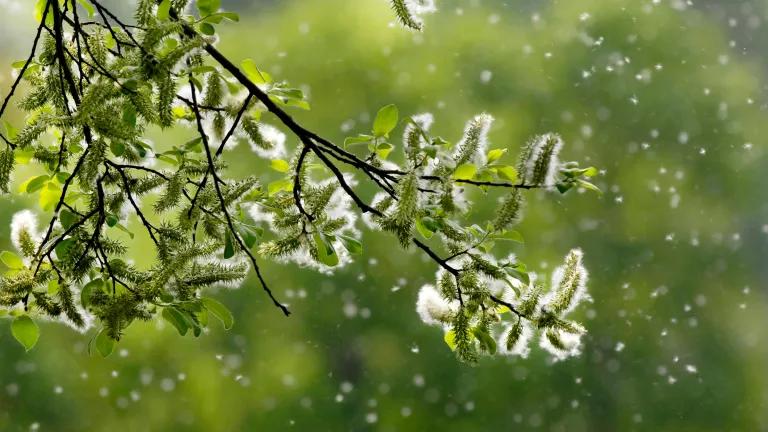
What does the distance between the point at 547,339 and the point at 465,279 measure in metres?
0.11

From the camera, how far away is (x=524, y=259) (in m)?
3.81

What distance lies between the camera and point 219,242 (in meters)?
0.73

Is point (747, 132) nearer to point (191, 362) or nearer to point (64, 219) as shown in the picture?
point (191, 362)

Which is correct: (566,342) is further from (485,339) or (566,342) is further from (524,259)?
(524,259)

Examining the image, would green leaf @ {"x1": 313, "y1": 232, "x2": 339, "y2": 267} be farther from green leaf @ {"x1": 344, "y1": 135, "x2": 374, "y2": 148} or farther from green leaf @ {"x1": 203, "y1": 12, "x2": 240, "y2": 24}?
green leaf @ {"x1": 203, "y1": 12, "x2": 240, "y2": 24}

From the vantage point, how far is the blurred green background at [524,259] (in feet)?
12.3

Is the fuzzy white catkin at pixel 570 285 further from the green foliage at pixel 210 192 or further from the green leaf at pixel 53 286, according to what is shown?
the green leaf at pixel 53 286

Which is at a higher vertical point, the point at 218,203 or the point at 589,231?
the point at 589,231

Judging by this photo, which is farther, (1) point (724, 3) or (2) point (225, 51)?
(1) point (724, 3)

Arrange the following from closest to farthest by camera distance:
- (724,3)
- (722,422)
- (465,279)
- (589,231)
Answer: (465,279)
(722,422)
(589,231)
(724,3)

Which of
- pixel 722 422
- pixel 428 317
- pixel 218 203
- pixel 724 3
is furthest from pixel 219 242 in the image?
pixel 724 3

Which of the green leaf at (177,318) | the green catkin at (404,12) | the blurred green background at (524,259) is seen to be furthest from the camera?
the blurred green background at (524,259)

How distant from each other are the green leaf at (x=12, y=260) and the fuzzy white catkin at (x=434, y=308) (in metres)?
0.36

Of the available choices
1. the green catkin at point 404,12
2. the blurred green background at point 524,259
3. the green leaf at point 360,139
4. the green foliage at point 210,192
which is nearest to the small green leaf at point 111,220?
the green foliage at point 210,192
